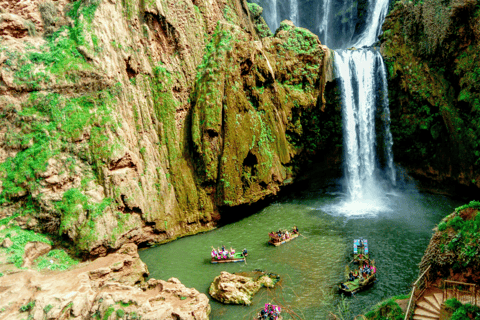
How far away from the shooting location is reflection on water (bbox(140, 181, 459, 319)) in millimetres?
15031

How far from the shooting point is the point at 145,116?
2358 cm

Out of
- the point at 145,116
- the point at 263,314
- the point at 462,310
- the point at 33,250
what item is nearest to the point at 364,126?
the point at 145,116

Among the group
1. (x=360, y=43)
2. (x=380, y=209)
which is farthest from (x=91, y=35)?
(x=360, y=43)

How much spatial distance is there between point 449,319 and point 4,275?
63.6 feet

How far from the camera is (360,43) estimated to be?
4238 cm

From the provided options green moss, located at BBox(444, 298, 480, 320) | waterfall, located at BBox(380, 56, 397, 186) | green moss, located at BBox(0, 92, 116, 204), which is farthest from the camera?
waterfall, located at BBox(380, 56, 397, 186)

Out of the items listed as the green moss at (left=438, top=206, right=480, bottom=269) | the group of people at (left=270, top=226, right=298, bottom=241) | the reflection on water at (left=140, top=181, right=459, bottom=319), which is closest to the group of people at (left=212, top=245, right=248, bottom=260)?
the reflection on water at (left=140, top=181, right=459, bottom=319)

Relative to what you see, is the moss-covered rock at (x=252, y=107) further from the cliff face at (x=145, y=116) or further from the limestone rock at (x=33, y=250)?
the limestone rock at (x=33, y=250)

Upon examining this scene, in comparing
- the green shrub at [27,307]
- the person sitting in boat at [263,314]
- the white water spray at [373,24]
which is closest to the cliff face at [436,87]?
the white water spray at [373,24]

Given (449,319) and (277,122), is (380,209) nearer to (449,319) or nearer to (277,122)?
(277,122)

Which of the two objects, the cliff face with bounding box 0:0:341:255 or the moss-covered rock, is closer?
the cliff face with bounding box 0:0:341:255

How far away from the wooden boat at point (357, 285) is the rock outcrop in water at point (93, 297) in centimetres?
735

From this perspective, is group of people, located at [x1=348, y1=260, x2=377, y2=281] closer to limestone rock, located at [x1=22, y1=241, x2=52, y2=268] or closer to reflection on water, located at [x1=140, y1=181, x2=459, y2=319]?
reflection on water, located at [x1=140, y1=181, x2=459, y2=319]

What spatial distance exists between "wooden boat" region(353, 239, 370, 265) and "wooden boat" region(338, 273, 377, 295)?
153cm
